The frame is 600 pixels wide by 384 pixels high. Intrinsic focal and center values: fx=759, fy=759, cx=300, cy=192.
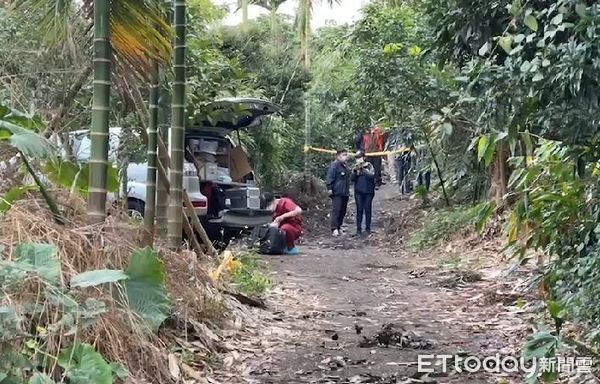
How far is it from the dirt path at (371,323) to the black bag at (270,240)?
0.48 m

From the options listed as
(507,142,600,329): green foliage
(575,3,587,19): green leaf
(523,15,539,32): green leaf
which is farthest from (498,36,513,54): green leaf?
(507,142,600,329): green foliage

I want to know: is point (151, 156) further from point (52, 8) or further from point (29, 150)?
point (29, 150)

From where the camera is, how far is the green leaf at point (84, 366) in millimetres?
3389

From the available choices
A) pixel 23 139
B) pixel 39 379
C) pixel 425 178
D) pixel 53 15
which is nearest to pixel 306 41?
pixel 425 178

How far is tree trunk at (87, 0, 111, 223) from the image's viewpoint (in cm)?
439

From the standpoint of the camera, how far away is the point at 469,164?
1282cm

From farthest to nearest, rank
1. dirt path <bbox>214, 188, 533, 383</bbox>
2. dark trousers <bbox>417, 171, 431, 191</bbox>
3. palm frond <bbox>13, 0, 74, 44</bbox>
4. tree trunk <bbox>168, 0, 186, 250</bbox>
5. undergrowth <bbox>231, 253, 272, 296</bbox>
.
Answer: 1. dark trousers <bbox>417, 171, 431, 191</bbox>
2. undergrowth <bbox>231, 253, 272, 296</bbox>
3. tree trunk <bbox>168, 0, 186, 250</bbox>
4. dirt path <bbox>214, 188, 533, 383</bbox>
5. palm frond <bbox>13, 0, 74, 44</bbox>

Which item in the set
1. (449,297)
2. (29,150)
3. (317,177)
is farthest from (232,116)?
(317,177)

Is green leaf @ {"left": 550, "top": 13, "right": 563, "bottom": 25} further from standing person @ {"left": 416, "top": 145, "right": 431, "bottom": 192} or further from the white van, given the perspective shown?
standing person @ {"left": 416, "top": 145, "right": 431, "bottom": 192}

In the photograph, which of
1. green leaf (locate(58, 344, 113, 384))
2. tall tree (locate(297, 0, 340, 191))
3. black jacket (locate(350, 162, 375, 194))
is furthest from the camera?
tall tree (locate(297, 0, 340, 191))

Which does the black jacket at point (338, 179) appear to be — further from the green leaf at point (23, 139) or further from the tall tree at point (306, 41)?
the green leaf at point (23, 139)

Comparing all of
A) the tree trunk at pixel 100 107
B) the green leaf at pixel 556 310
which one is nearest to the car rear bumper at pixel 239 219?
the tree trunk at pixel 100 107

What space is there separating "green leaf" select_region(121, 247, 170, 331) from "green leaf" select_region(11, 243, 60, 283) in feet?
1.86

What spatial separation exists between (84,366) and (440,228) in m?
9.05
